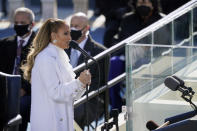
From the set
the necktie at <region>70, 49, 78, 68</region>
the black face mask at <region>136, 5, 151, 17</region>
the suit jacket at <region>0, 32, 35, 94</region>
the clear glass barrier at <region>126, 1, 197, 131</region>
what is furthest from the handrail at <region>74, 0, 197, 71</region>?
the black face mask at <region>136, 5, 151, 17</region>

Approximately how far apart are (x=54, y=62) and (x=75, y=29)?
249 cm

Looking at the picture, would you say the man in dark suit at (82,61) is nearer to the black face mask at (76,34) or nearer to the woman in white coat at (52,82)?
the black face mask at (76,34)

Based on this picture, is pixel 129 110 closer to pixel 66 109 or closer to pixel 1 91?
pixel 66 109

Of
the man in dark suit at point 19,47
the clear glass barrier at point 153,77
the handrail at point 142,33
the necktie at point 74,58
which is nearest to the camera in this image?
the clear glass barrier at point 153,77

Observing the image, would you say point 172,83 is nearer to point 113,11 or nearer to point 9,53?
point 9,53

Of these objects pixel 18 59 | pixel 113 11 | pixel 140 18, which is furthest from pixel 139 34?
pixel 113 11

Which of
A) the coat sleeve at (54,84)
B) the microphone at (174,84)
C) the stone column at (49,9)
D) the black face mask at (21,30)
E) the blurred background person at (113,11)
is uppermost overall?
the microphone at (174,84)

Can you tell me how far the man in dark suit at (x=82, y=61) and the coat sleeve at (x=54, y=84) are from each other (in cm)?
172

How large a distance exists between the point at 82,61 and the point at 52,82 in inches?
86.4

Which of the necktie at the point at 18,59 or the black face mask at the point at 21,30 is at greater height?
the black face mask at the point at 21,30

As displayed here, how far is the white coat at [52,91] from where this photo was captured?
6.88m

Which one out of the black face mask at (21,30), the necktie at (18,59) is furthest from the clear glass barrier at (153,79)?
the black face mask at (21,30)

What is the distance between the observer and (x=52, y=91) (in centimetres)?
686

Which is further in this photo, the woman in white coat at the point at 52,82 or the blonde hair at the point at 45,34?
the blonde hair at the point at 45,34
